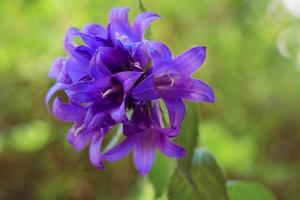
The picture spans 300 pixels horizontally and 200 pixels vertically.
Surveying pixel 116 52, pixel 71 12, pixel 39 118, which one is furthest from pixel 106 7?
pixel 116 52

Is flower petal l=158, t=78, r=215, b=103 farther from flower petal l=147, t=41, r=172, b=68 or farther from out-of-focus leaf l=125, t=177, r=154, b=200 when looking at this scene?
out-of-focus leaf l=125, t=177, r=154, b=200

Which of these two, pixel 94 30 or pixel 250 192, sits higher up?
pixel 94 30

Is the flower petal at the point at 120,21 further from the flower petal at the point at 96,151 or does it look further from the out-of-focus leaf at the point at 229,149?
the out-of-focus leaf at the point at 229,149

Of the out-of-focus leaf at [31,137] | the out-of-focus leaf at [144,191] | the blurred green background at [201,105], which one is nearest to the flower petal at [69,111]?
the out-of-focus leaf at [144,191]

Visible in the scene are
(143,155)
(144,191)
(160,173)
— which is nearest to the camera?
(143,155)

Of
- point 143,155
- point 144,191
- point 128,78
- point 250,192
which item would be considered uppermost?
point 128,78

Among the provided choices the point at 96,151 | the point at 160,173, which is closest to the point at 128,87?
the point at 96,151

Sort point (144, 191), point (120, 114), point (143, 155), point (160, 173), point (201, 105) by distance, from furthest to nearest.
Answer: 1. point (201, 105)
2. point (144, 191)
3. point (160, 173)
4. point (143, 155)
5. point (120, 114)

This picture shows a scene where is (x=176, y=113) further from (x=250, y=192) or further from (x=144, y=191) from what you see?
(x=144, y=191)
